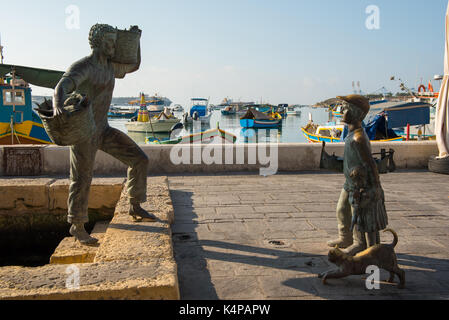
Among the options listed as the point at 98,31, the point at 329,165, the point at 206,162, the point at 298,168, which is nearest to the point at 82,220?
the point at 98,31

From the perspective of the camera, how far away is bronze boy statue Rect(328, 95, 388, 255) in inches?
135

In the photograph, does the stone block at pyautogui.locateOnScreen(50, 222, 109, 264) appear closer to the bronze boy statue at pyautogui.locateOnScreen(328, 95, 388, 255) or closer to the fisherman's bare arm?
the fisherman's bare arm

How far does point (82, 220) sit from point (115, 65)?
1685mm

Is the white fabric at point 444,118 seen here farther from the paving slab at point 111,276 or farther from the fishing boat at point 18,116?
the fishing boat at point 18,116

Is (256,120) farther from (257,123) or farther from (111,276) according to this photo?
(111,276)

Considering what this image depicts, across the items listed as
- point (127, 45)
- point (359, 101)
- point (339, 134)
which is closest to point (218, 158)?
point (127, 45)

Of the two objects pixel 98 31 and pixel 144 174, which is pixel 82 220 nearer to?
pixel 144 174

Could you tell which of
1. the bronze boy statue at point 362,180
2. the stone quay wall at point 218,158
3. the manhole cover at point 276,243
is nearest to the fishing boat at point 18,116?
the stone quay wall at point 218,158

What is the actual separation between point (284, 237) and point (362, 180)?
1396mm

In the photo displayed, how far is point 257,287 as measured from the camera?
3.26 metres

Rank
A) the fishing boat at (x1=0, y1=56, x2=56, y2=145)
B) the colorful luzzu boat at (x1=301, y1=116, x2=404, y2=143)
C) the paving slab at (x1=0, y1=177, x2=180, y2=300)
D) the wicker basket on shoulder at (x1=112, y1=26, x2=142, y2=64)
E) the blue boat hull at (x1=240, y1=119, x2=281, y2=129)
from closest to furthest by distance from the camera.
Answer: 1. the paving slab at (x1=0, y1=177, x2=180, y2=300)
2. the wicker basket on shoulder at (x1=112, y1=26, x2=142, y2=64)
3. the colorful luzzu boat at (x1=301, y1=116, x2=404, y2=143)
4. the fishing boat at (x1=0, y1=56, x2=56, y2=145)
5. the blue boat hull at (x1=240, y1=119, x2=281, y2=129)

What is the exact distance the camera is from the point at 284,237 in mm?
4535

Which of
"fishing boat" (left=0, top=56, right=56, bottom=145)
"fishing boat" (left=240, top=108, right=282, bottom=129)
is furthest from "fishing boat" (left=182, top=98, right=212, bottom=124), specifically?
"fishing boat" (left=0, top=56, right=56, bottom=145)

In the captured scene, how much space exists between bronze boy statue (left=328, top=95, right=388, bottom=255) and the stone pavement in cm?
44
